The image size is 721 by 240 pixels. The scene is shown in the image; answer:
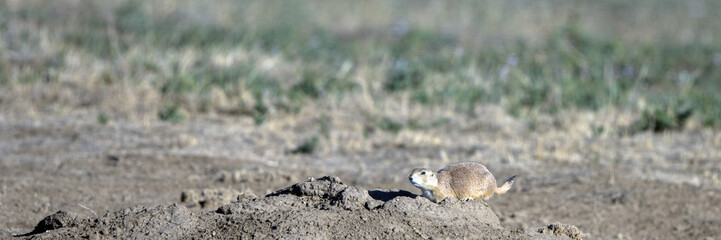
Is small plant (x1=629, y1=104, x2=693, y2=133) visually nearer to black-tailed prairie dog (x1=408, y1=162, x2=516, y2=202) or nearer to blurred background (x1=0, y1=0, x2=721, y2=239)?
blurred background (x1=0, y1=0, x2=721, y2=239)

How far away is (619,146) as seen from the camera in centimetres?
809

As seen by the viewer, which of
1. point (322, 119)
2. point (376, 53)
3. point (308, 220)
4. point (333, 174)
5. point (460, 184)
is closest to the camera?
point (308, 220)

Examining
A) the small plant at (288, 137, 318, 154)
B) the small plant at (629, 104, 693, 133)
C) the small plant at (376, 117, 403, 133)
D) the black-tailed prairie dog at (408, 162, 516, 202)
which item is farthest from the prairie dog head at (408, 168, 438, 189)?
the small plant at (629, 104, 693, 133)

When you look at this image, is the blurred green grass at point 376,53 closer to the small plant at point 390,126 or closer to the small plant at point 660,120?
the small plant at point 660,120

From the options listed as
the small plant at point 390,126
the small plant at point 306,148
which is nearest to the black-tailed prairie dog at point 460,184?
the small plant at point 306,148

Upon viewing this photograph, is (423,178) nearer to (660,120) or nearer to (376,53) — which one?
(660,120)

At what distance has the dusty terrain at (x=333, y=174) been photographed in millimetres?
3990

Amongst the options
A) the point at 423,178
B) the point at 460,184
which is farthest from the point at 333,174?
the point at 423,178

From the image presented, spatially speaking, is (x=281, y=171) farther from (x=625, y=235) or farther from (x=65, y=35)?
(x=65, y=35)

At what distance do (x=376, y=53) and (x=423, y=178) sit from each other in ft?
31.1

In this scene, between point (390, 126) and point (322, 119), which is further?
point (322, 119)

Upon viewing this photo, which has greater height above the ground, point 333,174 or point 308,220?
point 308,220

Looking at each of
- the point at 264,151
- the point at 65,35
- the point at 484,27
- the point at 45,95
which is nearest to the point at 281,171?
the point at 264,151

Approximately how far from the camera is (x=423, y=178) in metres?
4.16
